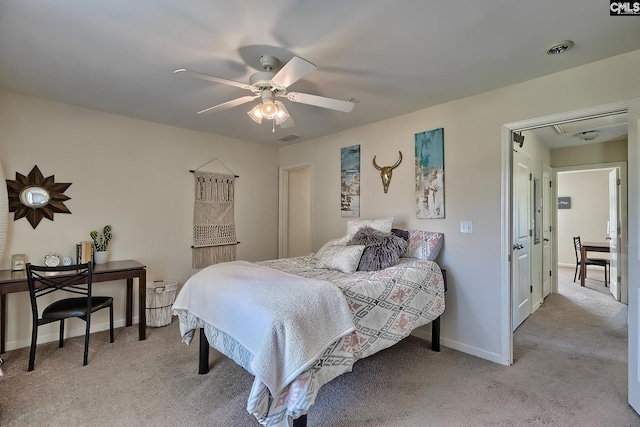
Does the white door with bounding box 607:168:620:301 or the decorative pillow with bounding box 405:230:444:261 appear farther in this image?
the white door with bounding box 607:168:620:301

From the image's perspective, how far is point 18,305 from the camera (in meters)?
2.95

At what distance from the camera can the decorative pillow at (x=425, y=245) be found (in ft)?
9.77

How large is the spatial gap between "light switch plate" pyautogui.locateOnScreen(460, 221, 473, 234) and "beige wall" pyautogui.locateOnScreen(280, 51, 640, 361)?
Result: 0.03 meters

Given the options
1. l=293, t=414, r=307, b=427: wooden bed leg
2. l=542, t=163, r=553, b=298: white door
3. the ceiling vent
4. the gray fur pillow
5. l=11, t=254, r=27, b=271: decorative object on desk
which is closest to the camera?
l=293, t=414, r=307, b=427: wooden bed leg

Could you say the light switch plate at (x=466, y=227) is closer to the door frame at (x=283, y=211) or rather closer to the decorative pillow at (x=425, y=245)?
the decorative pillow at (x=425, y=245)

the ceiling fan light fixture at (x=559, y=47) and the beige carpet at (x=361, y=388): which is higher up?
the ceiling fan light fixture at (x=559, y=47)

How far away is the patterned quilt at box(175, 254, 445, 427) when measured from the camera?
157 centimetres

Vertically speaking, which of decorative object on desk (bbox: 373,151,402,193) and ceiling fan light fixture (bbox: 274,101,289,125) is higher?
ceiling fan light fixture (bbox: 274,101,289,125)

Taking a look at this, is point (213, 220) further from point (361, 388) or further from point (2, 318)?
point (361, 388)

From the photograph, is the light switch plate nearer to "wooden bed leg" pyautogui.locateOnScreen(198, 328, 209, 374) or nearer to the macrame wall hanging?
"wooden bed leg" pyautogui.locateOnScreen(198, 328, 209, 374)

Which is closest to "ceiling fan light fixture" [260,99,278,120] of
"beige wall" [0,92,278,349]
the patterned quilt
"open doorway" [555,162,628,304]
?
the patterned quilt

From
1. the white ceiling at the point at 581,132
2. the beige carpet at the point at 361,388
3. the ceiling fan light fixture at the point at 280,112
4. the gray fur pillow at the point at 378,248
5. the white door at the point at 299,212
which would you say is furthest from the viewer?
the white door at the point at 299,212

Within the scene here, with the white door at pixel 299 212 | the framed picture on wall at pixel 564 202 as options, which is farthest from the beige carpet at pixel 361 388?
the framed picture on wall at pixel 564 202

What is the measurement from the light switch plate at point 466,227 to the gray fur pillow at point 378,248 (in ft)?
1.86
